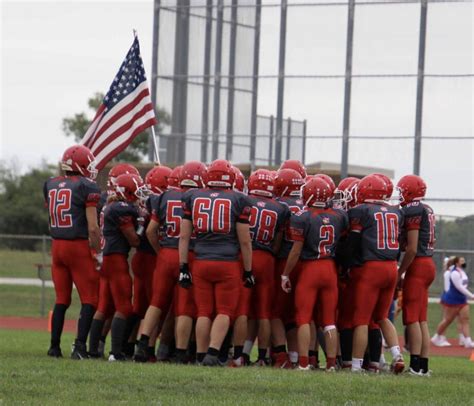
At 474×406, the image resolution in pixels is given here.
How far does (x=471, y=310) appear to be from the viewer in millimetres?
25594

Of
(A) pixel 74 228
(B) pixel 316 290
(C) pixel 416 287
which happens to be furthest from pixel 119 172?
(C) pixel 416 287

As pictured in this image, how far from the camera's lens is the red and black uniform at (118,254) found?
13.3 m

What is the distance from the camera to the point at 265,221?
42.8 ft

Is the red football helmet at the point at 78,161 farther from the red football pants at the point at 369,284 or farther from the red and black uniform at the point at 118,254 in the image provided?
the red football pants at the point at 369,284

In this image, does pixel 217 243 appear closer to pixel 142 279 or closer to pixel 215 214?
pixel 215 214

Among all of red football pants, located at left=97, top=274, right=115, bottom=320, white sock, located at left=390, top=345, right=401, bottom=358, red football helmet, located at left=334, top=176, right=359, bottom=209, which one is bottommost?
white sock, located at left=390, top=345, right=401, bottom=358

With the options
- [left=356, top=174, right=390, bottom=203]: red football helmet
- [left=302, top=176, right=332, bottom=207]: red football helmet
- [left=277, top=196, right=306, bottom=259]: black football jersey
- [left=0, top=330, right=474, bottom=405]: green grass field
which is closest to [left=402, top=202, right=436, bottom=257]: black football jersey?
[left=356, top=174, right=390, bottom=203]: red football helmet

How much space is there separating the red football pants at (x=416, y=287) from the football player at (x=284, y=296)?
111 centimetres

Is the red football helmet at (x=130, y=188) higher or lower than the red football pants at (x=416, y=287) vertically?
higher

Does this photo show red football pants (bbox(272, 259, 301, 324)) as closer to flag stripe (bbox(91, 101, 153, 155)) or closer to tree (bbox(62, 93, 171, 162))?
flag stripe (bbox(91, 101, 153, 155))

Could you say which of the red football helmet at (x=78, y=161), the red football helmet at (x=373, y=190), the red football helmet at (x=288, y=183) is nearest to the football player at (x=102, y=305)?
the red football helmet at (x=78, y=161)

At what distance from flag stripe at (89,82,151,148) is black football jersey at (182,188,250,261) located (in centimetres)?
334

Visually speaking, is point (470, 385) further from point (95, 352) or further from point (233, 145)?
point (233, 145)

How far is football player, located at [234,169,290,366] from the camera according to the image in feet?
42.8
